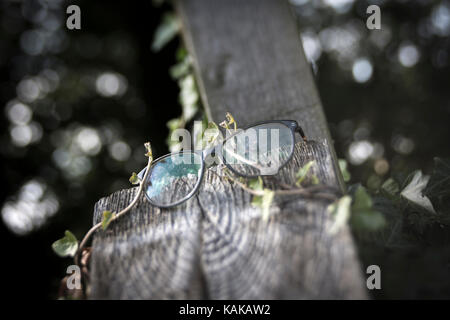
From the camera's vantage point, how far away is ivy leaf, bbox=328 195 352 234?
68 cm

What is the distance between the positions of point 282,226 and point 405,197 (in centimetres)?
47

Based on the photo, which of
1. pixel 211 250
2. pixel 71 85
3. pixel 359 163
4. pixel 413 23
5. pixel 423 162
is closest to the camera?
pixel 211 250

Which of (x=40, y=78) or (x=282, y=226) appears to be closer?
(x=282, y=226)

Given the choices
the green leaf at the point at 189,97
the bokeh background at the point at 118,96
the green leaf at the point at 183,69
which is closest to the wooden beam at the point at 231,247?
the green leaf at the point at 189,97

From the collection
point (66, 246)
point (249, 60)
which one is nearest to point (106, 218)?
point (66, 246)

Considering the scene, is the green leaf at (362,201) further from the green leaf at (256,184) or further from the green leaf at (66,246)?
the green leaf at (66,246)

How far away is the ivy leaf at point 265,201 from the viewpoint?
80 centimetres

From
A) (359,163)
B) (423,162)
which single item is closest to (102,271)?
(359,163)

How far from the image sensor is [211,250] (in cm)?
83

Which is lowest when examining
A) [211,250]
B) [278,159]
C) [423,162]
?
[423,162]

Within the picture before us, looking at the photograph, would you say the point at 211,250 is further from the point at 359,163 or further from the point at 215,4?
the point at 359,163

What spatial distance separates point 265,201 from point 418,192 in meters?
0.50

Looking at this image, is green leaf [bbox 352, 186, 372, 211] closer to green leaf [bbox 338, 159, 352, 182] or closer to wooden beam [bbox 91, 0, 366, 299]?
wooden beam [bbox 91, 0, 366, 299]

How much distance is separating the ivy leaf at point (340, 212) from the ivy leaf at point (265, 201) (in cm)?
14
